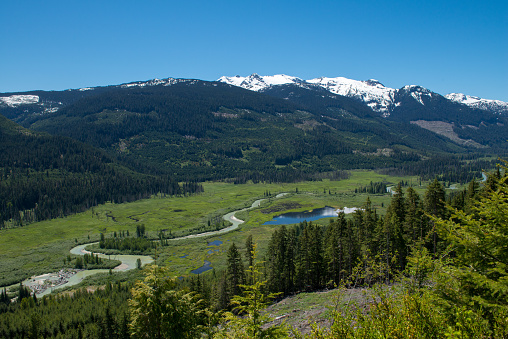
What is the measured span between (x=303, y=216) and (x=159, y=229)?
6989 centimetres

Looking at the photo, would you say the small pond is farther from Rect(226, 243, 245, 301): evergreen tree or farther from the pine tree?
the pine tree

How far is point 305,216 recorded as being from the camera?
511 ft

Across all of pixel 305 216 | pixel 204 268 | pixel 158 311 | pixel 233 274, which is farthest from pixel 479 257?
pixel 305 216

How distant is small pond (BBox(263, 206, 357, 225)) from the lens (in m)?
147

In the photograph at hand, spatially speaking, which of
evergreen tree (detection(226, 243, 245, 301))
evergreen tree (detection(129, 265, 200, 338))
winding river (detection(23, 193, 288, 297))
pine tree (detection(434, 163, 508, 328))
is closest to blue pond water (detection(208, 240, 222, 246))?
winding river (detection(23, 193, 288, 297))

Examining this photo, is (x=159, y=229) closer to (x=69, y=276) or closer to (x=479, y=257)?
(x=69, y=276)

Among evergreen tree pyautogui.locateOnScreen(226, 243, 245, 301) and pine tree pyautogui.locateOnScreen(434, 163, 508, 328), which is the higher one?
pine tree pyautogui.locateOnScreen(434, 163, 508, 328)

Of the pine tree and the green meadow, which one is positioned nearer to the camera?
the pine tree

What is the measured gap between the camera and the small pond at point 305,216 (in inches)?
5789

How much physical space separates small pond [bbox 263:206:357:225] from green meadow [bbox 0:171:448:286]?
5.06 meters

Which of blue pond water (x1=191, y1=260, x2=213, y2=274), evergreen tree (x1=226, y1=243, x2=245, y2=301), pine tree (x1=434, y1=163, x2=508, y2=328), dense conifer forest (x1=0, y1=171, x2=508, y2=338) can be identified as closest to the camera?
dense conifer forest (x1=0, y1=171, x2=508, y2=338)

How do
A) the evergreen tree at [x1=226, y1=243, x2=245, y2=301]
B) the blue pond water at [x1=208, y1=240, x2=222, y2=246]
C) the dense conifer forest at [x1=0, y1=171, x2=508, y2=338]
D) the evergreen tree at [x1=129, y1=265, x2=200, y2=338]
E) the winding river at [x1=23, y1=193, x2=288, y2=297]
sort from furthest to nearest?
the blue pond water at [x1=208, y1=240, x2=222, y2=246]
the winding river at [x1=23, y1=193, x2=288, y2=297]
the evergreen tree at [x1=226, y1=243, x2=245, y2=301]
the evergreen tree at [x1=129, y1=265, x2=200, y2=338]
the dense conifer forest at [x1=0, y1=171, x2=508, y2=338]

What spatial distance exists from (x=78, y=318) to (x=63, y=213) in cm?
13671

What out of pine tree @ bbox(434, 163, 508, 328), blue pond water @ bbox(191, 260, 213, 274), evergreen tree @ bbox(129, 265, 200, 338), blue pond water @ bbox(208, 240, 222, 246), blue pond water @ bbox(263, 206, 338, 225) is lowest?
blue pond water @ bbox(263, 206, 338, 225)
